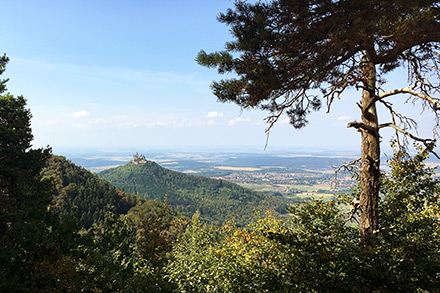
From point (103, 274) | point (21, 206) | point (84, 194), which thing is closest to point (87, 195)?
point (84, 194)

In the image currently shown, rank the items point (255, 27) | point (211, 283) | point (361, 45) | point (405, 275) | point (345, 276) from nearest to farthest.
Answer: point (405, 275)
point (345, 276)
point (255, 27)
point (361, 45)
point (211, 283)

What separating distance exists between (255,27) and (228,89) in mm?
1729

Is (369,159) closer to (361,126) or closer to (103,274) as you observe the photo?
(361,126)

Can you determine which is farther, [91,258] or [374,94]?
[91,258]

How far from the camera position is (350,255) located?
569 centimetres

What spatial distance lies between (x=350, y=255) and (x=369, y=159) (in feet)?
9.56

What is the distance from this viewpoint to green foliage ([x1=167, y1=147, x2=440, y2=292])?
5.29 m

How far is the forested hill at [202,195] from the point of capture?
147 metres

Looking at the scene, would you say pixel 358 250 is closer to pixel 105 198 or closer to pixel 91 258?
pixel 91 258

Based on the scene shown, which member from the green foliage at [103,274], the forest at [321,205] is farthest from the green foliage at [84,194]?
the forest at [321,205]

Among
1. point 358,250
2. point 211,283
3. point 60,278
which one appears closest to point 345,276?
point 358,250

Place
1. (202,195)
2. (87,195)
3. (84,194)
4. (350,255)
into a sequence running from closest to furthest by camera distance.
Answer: (350,255), (84,194), (87,195), (202,195)

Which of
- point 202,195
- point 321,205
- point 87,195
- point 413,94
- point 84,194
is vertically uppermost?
point 413,94

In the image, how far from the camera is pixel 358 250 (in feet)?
18.3
